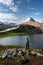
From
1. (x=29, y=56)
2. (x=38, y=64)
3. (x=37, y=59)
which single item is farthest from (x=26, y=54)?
(x=38, y=64)

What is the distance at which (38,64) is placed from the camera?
74.3 ft

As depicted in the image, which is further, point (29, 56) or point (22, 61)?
point (29, 56)

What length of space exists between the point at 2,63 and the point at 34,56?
639 centimetres

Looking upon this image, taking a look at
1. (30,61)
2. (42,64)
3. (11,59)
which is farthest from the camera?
(11,59)

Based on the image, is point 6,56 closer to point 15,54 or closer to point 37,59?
point 15,54

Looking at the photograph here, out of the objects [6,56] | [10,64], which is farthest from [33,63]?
[6,56]

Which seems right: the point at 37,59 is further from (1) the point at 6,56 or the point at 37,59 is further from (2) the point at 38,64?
(1) the point at 6,56

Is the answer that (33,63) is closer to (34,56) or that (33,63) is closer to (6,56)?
(34,56)

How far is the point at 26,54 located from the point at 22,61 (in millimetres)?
4526

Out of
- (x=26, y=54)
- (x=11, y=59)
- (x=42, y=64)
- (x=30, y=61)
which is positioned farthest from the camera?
(x=26, y=54)

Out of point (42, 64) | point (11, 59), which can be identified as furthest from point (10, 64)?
point (42, 64)

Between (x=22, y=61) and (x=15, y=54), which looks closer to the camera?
(x=22, y=61)

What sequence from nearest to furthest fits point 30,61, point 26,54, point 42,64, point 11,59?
point 42,64, point 30,61, point 11,59, point 26,54

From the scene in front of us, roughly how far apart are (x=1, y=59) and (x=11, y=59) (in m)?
1.74
